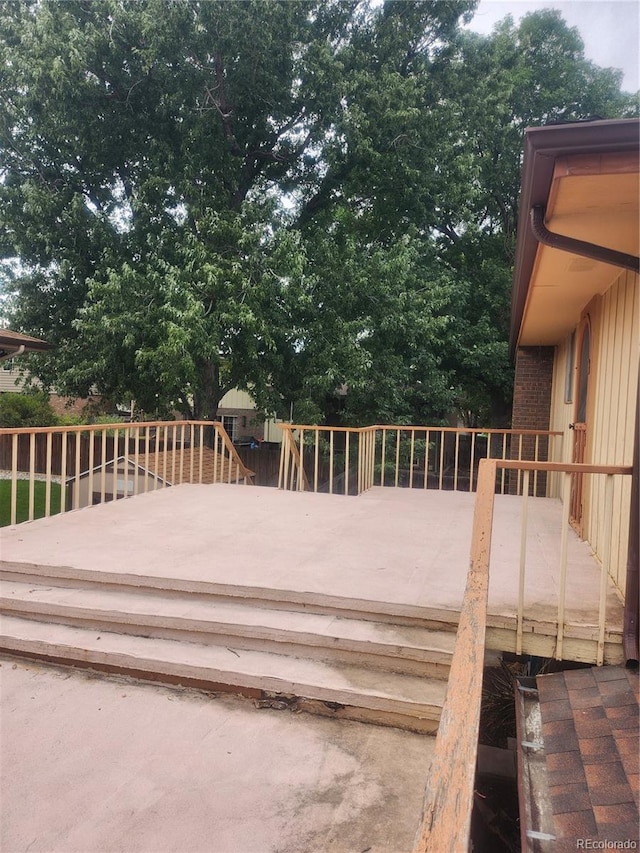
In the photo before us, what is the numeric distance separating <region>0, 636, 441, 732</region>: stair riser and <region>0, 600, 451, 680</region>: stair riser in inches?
9.9

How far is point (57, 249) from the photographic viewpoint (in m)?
10.6

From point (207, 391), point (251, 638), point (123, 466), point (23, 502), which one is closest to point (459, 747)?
point (251, 638)

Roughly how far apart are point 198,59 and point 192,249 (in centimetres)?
319

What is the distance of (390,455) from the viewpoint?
39.3ft

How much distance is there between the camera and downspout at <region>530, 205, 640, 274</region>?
299cm

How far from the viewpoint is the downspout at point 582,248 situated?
118 inches

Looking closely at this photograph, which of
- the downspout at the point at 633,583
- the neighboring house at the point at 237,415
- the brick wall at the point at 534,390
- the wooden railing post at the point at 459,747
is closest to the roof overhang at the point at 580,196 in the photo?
the downspout at the point at 633,583

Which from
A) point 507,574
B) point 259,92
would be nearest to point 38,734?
point 507,574

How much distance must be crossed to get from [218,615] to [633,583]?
2.08 m

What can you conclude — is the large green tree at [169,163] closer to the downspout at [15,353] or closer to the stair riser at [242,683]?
the downspout at [15,353]

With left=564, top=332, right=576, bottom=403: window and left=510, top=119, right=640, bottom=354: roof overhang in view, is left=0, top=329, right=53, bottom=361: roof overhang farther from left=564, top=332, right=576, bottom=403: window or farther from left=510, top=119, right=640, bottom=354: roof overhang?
left=564, top=332, right=576, bottom=403: window

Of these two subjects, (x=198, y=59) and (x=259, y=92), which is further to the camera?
(x=259, y=92)

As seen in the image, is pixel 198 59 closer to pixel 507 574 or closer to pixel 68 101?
pixel 68 101

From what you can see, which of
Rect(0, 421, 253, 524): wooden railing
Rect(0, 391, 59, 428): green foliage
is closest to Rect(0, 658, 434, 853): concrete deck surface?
Rect(0, 421, 253, 524): wooden railing
